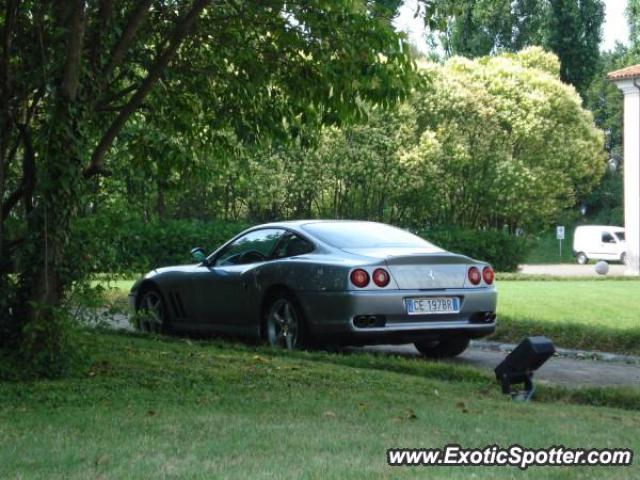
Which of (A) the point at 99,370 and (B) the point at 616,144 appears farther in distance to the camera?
(B) the point at 616,144

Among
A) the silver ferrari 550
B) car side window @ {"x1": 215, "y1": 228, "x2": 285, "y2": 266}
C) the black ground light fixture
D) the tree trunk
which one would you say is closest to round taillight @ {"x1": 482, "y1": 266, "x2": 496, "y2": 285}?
the silver ferrari 550

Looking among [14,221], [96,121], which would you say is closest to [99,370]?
[14,221]

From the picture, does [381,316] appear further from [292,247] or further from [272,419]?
[272,419]

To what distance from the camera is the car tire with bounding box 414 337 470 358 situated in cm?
1252

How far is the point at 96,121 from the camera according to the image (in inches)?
464

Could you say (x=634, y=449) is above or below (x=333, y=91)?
below

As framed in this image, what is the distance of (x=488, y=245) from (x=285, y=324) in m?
28.0

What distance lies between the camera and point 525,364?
8344mm

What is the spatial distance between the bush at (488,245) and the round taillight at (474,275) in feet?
88.8

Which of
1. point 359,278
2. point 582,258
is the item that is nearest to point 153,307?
point 359,278

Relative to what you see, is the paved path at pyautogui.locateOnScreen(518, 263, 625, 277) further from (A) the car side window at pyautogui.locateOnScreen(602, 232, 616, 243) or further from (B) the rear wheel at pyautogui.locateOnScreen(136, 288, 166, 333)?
(B) the rear wheel at pyautogui.locateOnScreen(136, 288, 166, 333)

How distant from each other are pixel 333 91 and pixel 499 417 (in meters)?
4.91

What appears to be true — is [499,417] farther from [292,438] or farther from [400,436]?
[292,438]

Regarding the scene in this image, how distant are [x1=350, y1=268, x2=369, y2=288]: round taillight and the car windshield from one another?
753 mm
